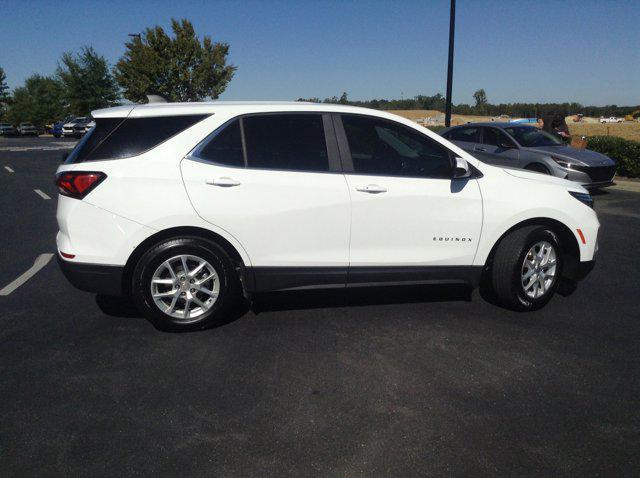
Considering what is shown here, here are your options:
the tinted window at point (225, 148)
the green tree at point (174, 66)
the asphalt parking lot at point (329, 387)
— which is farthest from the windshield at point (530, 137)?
the green tree at point (174, 66)

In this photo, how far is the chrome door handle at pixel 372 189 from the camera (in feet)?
13.8

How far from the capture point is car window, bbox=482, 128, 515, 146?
1180 cm

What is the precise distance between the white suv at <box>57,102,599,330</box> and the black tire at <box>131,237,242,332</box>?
0.01 m

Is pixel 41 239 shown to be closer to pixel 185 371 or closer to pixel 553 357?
pixel 185 371

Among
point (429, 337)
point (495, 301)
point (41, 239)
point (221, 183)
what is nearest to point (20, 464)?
point (221, 183)

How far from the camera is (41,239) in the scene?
766 cm

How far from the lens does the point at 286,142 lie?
4.24m

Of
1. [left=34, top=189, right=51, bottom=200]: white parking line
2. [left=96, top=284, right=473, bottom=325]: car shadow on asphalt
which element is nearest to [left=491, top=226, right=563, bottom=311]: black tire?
[left=96, top=284, right=473, bottom=325]: car shadow on asphalt

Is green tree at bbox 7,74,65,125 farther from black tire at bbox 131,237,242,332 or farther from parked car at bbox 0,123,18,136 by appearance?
black tire at bbox 131,237,242,332

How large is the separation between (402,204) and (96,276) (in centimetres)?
242

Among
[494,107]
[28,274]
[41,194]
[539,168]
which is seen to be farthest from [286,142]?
[494,107]

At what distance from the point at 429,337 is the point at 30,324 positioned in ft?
10.6

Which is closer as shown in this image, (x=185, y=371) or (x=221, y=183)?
(x=185, y=371)

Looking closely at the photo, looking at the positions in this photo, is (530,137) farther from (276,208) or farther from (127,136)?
(127,136)
